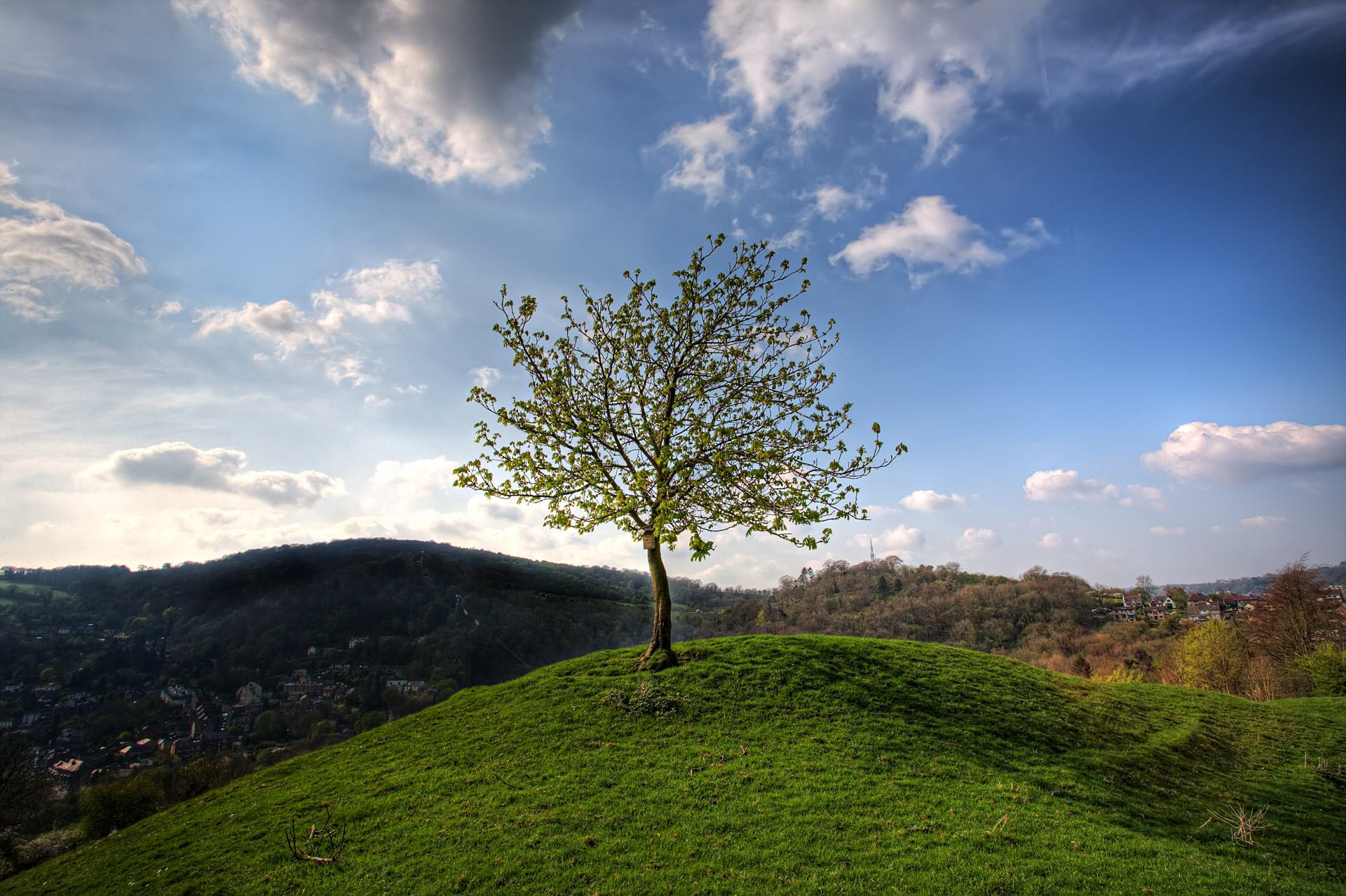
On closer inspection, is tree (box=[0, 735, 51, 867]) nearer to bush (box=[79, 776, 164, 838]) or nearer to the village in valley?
bush (box=[79, 776, 164, 838])

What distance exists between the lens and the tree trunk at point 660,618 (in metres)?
18.2

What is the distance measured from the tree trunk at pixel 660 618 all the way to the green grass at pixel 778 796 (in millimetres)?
854

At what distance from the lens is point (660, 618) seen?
1889 centimetres

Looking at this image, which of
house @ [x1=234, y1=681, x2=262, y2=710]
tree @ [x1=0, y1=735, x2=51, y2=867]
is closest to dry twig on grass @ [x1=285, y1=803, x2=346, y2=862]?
tree @ [x1=0, y1=735, x2=51, y2=867]

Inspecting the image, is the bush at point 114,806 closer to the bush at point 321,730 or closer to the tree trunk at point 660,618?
the tree trunk at point 660,618

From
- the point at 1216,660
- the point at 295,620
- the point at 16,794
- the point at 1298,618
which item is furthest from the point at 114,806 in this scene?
the point at 295,620

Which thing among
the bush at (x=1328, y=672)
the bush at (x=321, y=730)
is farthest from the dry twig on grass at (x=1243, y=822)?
the bush at (x=321, y=730)

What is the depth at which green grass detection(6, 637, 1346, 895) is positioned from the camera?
8672 mm

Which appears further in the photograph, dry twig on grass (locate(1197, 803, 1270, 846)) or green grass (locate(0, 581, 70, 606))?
green grass (locate(0, 581, 70, 606))

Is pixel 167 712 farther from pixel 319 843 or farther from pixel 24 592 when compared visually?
pixel 319 843

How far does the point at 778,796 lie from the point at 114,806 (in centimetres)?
2761

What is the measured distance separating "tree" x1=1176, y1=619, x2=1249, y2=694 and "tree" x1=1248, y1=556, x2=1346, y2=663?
5.81 ft

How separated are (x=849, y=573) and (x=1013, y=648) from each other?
42.7m

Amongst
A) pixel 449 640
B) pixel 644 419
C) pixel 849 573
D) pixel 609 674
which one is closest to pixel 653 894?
pixel 609 674
